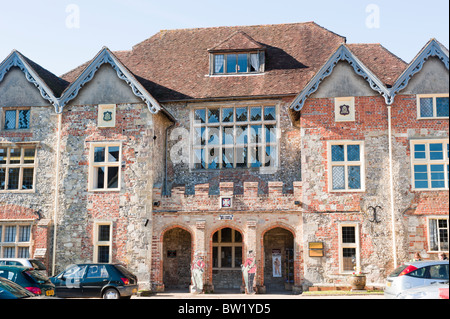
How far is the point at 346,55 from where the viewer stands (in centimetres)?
2273

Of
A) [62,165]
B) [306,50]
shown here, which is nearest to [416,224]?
[306,50]

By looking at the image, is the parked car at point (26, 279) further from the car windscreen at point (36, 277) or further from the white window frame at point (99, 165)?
the white window frame at point (99, 165)

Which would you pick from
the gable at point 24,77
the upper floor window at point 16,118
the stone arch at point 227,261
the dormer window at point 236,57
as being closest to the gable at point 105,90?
the gable at point 24,77

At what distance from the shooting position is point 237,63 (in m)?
27.2

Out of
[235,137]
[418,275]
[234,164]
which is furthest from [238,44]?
[418,275]

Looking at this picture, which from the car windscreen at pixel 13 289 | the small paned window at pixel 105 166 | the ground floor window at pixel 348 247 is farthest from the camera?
the small paned window at pixel 105 166

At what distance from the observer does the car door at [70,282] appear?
1873 cm

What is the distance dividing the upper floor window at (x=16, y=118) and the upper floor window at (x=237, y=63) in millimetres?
9251

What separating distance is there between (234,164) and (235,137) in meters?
1.28

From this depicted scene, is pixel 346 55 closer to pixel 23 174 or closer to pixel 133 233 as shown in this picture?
pixel 133 233

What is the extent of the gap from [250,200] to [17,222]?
34.1 feet

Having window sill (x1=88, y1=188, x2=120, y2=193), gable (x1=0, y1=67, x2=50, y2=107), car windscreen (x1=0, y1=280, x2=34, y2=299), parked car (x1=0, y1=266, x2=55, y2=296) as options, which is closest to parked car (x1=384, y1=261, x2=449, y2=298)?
car windscreen (x1=0, y1=280, x2=34, y2=299)

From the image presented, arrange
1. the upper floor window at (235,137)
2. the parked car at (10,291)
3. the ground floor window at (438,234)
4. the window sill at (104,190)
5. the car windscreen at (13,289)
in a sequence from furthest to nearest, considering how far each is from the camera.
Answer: the upper floor window at (235,137) → the window sill at (104,190) → the ground floor window at (438,234) → the car windscreen at (13,289) → the parked car at (10,291)
